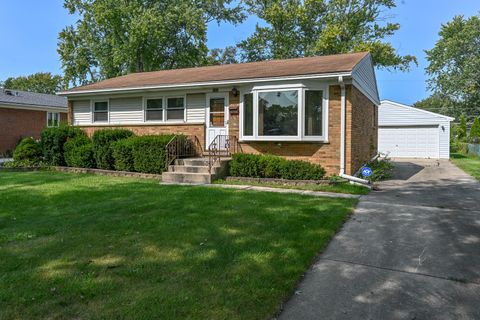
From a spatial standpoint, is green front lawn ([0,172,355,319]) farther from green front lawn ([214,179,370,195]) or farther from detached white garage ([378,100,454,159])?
detached white garage ([378,100,454,159])

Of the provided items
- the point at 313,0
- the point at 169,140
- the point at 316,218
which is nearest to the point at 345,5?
the point at 313,0

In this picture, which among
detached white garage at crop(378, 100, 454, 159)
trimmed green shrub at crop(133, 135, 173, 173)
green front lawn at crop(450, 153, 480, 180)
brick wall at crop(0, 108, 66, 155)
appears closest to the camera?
trimmed green shrub at crop(133, 135, 173, 173)

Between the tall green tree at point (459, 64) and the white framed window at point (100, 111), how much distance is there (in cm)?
4162

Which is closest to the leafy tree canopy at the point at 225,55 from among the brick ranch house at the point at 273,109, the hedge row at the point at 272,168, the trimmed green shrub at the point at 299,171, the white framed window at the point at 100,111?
the white framed window at the point at 100,111

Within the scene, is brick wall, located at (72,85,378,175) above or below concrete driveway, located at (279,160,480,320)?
above

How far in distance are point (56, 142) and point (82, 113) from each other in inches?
91.6

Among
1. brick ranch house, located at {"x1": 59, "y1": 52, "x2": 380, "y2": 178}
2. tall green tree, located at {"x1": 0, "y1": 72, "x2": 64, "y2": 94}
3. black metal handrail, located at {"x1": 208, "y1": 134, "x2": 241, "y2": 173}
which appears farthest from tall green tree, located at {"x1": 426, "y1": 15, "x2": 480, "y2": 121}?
tall green tree, located at {"x1": 0, "y1": 72, "x2": 64, "y2": 94}

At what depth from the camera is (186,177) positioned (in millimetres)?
10352

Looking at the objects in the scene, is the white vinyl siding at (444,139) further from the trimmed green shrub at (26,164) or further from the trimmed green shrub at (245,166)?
the trimmed green shrub at (26,164)

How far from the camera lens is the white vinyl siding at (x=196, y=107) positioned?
41.4 ft

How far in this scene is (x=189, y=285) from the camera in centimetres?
333

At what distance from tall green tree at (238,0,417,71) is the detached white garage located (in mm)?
5086

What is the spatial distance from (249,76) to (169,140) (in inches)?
130

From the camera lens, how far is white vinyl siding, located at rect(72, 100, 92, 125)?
49.6 feet
